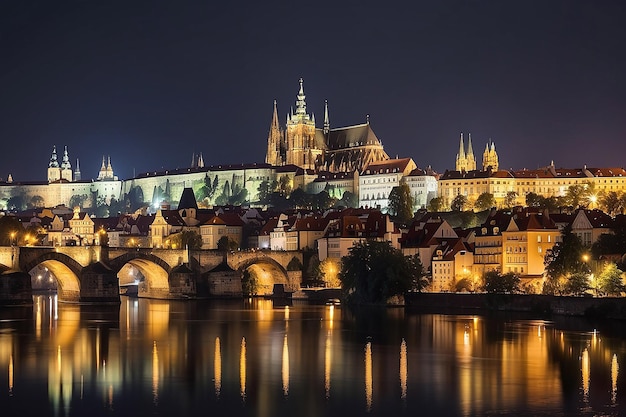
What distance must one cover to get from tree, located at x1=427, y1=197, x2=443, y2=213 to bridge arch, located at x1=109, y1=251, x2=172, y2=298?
3625cm

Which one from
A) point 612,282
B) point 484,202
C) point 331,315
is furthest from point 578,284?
point 484,202

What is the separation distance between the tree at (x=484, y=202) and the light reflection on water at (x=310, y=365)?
51.8 metres

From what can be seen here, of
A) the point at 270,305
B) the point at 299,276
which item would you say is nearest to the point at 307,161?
the point at 299,276

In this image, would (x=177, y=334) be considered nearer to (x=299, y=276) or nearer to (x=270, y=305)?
(x=270, y=305)

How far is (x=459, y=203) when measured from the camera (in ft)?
366

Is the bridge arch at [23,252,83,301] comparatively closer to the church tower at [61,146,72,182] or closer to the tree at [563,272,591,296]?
the tree at [563,272,591,296]

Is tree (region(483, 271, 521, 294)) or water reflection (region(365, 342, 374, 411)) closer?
water reflection (region(365, 342, 374, 411))

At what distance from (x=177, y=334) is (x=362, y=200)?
82.2 m

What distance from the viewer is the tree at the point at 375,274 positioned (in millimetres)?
63838

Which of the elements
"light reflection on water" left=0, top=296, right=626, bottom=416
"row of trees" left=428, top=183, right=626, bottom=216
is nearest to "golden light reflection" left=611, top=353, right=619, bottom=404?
"light reflection on water" left=0, top=296, right=626, bottom=416

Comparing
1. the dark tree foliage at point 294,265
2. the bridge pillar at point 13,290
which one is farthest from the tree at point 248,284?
the bridge pillar at point 13,290

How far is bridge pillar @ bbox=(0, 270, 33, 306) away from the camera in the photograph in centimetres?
6344

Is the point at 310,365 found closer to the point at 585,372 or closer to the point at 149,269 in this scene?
the point at 585,372

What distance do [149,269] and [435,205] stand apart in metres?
41.2
